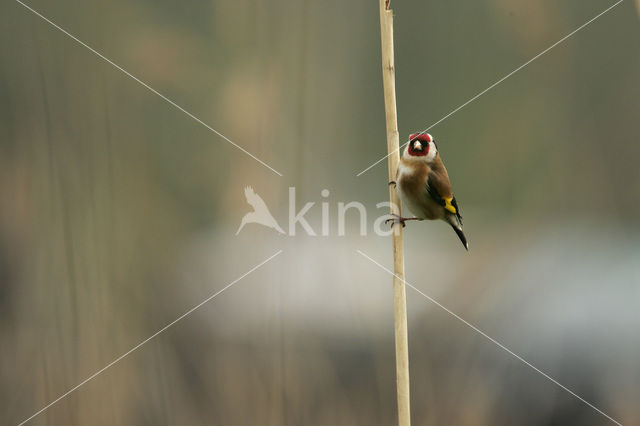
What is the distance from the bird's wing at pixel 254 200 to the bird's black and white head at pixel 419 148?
0.47 m

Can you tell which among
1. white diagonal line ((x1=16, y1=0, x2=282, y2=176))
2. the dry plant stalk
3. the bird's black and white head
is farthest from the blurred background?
the dry plant stalk

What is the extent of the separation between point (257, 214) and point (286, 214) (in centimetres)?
10

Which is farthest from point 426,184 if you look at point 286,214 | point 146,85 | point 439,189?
point 146,85

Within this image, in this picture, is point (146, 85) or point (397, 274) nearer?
point (397, 274)

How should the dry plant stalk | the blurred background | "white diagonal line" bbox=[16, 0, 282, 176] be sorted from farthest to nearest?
"white diagonal line" bbox=[16, 0, 282, 176], the blurred background, the dry plant stalk

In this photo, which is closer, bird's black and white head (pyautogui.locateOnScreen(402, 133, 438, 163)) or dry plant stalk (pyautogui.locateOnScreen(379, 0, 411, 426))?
dry plant stalk (pyautogui.locateOnScreen(379, 0, 411, 426))

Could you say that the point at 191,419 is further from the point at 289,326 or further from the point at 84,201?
the point at 84,201

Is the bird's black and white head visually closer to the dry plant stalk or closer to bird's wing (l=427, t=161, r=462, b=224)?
bird's wing (l=427, t=161, r=462, b=224)

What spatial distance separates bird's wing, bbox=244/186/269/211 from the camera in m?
1.64

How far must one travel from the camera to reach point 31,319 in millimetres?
1501

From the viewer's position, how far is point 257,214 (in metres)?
1.64

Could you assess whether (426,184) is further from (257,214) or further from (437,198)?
(257,214)

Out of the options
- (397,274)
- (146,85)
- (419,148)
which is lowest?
(397,274)

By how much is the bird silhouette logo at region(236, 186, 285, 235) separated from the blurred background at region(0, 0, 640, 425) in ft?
0.10
